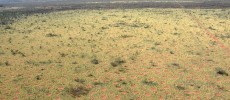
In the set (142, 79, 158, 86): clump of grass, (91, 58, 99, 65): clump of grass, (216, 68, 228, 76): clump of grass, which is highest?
(91, 58, 99, 65): clump of grass

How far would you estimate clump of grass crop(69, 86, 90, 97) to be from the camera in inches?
640

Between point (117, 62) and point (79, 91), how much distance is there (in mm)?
5853

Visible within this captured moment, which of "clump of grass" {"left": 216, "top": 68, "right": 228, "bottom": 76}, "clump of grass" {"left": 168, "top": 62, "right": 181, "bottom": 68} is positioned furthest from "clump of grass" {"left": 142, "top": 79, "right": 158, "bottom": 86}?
"clump of grass" {"left": 216, "top": 68, "right": 228, "bottom": 76}

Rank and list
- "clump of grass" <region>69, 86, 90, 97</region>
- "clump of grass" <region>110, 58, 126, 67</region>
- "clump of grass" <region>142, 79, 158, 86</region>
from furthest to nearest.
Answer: "clump of grass" <region>110, 58, 126, 67</region>
"clump of grass" <region>142, 79, 158, 86</region>
"clump of grass" <region>69, 86, 90, 97</region>

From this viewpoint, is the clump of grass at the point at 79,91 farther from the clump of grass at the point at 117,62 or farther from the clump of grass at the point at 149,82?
the clump of grass at the point at 117,62

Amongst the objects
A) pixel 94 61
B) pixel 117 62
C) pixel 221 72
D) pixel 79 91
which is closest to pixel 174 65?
pixel 221 72

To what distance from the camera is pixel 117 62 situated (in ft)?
71.7

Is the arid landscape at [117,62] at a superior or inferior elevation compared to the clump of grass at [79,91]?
superior

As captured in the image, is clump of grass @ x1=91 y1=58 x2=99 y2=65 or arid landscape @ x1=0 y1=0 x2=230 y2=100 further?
clump of grass @ x1=91 y1=58 x2=99 y2=65

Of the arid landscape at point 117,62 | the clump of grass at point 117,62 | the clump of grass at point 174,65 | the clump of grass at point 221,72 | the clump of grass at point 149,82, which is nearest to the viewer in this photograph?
the arid landscape at point 117,62

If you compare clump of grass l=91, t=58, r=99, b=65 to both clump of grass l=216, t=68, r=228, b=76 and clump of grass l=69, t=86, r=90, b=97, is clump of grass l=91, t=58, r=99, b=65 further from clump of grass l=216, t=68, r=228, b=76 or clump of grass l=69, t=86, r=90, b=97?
clump of grass l=216, t=68, r=228, b=76

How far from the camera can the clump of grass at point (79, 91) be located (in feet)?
53.3

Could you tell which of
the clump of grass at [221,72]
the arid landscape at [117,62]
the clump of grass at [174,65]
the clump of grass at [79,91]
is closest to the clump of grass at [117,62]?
the arid landscape at [117,62]

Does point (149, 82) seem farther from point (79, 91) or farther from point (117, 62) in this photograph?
point (117, 62)
